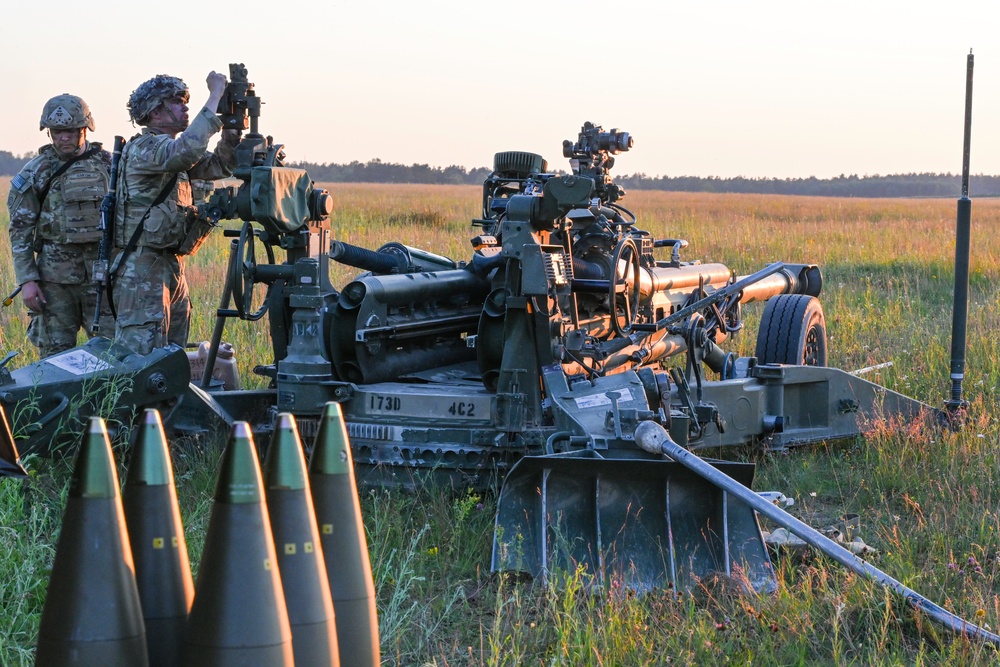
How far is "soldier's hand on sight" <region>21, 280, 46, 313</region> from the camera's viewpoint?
26.1ft

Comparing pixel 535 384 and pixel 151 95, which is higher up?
pixel 151 95

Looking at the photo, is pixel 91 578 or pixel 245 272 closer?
pixel 91 578

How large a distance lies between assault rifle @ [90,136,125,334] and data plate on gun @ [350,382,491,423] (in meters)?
2.22

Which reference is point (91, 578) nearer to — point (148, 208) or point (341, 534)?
point (341, 534)

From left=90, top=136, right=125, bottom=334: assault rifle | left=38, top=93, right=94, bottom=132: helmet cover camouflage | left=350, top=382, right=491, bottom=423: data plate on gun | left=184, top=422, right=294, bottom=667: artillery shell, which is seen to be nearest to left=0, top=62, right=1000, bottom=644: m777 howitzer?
left=350, top=382, right=491, bottom=423: data plate on gun

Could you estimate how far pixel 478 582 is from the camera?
5355 millimetres

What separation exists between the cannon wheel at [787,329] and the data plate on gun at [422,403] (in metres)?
3.15

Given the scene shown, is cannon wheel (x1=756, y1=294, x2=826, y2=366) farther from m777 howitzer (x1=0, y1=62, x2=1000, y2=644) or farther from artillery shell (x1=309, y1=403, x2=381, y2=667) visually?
artillery shell (x1=309, y1=403, x2=381, y2=667)

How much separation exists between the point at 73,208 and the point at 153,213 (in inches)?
29.9

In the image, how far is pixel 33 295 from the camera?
795 cm

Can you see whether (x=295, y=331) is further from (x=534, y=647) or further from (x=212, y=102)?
(x=534, y=647)

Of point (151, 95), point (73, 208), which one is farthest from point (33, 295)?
point (151, 95)

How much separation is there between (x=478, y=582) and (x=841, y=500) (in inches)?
103

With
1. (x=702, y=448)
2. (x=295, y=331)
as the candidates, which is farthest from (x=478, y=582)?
(x=702, y=448)
